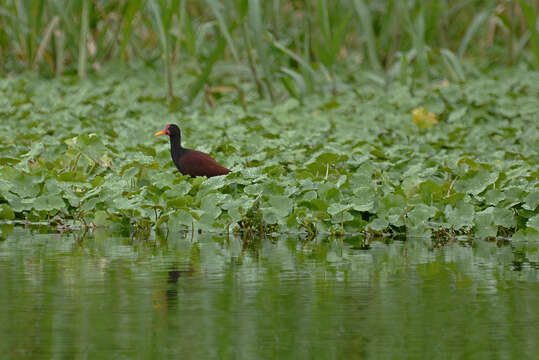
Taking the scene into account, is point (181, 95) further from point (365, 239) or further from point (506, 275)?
point (506, 275)

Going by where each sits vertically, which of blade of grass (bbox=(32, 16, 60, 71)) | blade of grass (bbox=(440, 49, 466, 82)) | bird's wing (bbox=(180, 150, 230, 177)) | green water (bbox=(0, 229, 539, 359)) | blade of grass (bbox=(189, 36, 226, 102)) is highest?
blade of grass (bbox=(32, 16, 60, 71))

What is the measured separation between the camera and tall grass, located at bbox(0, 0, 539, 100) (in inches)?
403

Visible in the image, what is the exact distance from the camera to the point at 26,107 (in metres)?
10.2

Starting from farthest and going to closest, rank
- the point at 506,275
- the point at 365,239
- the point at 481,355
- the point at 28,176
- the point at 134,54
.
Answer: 1. the point at 134,54
2. the point at 28,176
3. the point at 365,239
4. the point at 506,275
5. the point at 481,355

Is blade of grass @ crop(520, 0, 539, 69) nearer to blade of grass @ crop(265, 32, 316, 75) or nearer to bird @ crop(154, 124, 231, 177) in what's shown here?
blade of grass @ crop(265, 32, 316, 75)

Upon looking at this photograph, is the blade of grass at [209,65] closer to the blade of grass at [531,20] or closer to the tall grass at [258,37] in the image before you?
the tall grass at [258,37]

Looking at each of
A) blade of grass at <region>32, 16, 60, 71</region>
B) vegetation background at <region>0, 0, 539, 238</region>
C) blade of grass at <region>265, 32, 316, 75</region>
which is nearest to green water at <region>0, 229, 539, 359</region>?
vegetation background at <region>0, 0, 539, 238</region>

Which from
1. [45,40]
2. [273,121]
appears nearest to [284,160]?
[273,121]

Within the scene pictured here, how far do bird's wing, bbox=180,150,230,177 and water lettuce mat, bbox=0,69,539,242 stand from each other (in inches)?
5.8

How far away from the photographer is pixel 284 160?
785cm

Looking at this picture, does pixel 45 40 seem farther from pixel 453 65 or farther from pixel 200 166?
pixel 200 166

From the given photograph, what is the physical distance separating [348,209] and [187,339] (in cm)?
257

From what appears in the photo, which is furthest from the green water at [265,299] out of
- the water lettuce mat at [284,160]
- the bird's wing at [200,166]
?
the bird's wing at [200,166]

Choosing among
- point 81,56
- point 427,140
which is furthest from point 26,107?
point 427,140
